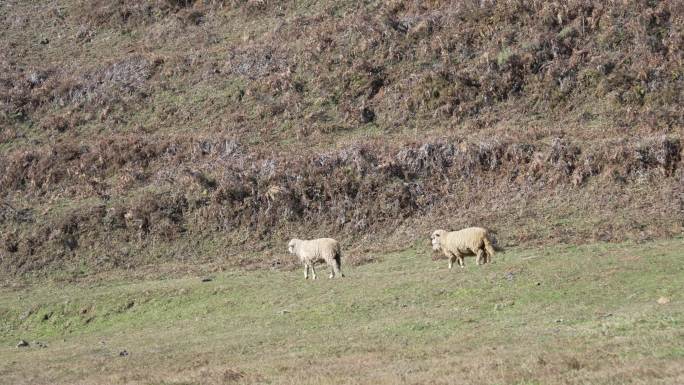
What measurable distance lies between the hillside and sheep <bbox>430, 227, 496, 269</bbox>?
6.83m

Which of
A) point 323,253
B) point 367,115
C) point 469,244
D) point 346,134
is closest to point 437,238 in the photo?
point 469,244

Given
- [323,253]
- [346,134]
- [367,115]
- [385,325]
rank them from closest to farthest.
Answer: [385,325] < [323,253] < [346,134] < [367,115]

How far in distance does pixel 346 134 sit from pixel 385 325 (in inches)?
1437

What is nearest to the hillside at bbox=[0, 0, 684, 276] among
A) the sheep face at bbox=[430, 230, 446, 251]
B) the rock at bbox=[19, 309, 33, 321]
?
the sheep face at bbox=[430, 230, 446, 251]

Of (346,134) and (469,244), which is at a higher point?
(346,134)

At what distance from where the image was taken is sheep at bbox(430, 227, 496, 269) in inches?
1206

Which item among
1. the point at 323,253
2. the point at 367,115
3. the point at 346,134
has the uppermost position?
the point at 367,115

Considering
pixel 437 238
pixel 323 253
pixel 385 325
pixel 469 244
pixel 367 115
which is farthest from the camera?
pixel 367 115

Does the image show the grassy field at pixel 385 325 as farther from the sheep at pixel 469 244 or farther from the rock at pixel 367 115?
the rock at pixel 367 115

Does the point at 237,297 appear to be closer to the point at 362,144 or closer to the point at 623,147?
the point at 362,144

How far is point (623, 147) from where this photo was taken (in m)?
45.4

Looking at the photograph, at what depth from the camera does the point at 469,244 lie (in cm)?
3080

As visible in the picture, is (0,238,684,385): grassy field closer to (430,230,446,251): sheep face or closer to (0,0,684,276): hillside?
(430,230,446,251): sheep face

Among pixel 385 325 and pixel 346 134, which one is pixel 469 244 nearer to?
pixel 385 325
